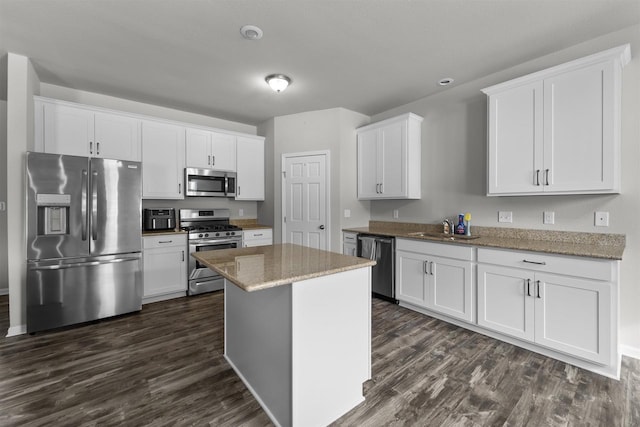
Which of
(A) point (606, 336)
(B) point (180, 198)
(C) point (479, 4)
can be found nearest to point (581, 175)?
(A) point (606, 336)

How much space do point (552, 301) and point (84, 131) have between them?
511 cm

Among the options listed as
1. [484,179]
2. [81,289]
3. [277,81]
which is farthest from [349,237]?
[81,289]

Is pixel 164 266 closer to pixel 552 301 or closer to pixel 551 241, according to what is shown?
pixel 552 301

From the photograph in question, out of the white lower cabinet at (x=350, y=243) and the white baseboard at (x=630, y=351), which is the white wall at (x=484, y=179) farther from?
the white lower cabinet at (x=350, y=243)

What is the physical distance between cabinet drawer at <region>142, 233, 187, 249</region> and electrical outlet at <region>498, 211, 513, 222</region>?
395 centimetres

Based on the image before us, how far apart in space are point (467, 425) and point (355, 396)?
2.13 feet

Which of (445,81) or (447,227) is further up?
(445,81)

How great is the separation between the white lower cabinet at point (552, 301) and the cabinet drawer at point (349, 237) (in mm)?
1693

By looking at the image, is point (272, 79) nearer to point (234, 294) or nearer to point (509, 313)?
point (234, 294)

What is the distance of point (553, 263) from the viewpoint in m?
2.25

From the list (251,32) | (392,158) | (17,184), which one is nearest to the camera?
(251,32)

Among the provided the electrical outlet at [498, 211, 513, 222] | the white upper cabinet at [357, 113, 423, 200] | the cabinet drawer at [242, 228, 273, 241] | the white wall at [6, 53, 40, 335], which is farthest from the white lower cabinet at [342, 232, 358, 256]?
the white wall at [6, 53, 40, 335]

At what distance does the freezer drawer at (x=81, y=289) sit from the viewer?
2713mm

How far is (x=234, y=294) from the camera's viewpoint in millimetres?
2094
